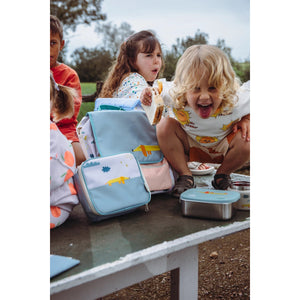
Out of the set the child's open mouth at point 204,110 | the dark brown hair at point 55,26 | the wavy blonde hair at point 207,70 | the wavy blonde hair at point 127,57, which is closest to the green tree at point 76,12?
the dark brown hair at point 55,26

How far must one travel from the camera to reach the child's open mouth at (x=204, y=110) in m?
0.96

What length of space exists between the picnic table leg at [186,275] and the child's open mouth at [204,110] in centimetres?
39

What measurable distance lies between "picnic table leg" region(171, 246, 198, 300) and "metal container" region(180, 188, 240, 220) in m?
0.11

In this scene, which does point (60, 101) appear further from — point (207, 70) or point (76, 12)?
point (207, 70)

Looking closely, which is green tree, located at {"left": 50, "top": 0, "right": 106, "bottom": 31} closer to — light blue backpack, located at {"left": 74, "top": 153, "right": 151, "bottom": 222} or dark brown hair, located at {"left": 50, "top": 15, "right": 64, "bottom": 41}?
dark brown hair, located at {"left": 50, "top": 15, "right": 64, "bottom": 41}

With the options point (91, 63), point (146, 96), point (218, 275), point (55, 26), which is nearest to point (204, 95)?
point (146, 96)

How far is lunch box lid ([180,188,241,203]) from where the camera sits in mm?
838

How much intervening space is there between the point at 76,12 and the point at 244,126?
0.56 meters

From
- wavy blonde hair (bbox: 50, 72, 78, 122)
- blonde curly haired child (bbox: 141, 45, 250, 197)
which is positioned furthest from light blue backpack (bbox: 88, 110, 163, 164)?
wavy blonde hair (bbox: 50, 72, 78, 122)

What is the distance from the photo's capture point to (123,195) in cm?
84

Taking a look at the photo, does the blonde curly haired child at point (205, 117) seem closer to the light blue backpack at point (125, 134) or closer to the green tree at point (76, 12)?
the light blue backpack at point (125, 134)
